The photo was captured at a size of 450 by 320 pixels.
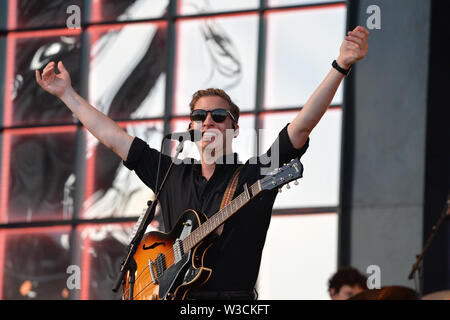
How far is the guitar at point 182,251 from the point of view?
118 inches

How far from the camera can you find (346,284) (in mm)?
5148

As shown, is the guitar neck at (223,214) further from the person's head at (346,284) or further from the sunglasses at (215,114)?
the person's head at (346,284)

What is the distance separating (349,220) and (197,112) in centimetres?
332

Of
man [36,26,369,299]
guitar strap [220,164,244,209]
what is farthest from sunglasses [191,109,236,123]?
guitar strap [220,164,244,209]

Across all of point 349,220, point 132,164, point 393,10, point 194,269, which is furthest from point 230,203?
point 393,10

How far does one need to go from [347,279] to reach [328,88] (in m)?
2.54

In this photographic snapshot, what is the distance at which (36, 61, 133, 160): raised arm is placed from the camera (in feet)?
11.3

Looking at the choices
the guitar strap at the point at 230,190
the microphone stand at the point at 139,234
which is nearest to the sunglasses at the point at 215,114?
the microphone stand at the point at 139,234

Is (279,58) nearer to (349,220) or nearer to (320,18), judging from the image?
(320,18)

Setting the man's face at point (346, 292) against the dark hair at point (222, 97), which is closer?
the dark hair at point (222, 97)

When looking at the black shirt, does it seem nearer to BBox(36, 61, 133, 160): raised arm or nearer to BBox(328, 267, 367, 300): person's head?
BBox(36, 61, 133, 160): raised arm

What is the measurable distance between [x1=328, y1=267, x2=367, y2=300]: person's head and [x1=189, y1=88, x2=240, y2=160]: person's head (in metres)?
2.12

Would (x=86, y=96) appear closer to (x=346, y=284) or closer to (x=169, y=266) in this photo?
(x=346, y=284)

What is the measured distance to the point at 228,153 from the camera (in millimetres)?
3314
